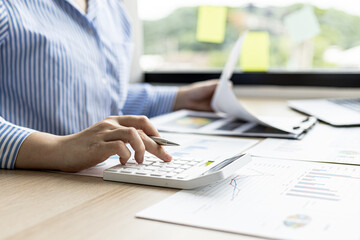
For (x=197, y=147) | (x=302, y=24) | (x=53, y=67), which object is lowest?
(x=197, y=147)

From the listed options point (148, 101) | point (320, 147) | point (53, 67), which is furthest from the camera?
point (148, 101)

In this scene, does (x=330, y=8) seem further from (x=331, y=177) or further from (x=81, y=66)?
(x=331, y=177)

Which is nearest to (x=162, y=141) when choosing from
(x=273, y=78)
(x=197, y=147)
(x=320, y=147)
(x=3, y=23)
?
(x=197, y=147)

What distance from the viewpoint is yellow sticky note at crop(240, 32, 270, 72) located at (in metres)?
1.64

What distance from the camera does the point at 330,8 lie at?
154 cm

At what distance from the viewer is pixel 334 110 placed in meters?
1.16

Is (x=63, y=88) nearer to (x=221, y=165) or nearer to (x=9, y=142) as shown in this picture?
(x=9, y=142)

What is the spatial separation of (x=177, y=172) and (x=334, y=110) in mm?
686

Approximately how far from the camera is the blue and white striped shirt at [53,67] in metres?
0.92

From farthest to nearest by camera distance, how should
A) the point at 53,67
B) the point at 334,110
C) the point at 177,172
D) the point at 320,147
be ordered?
the point at 334,110 → the point at 53,67 → the point at 320,147 → the point at 177,172

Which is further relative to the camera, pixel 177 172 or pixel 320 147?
pixel 320 147

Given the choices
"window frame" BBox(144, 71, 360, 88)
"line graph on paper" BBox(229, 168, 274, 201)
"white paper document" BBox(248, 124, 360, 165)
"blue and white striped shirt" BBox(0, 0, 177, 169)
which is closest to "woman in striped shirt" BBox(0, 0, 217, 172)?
"blue and white striped shirt" BBox(0, 0, 177, 169)

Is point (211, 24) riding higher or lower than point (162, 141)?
higher

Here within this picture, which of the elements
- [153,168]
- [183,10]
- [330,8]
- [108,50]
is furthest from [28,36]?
[330,8]
